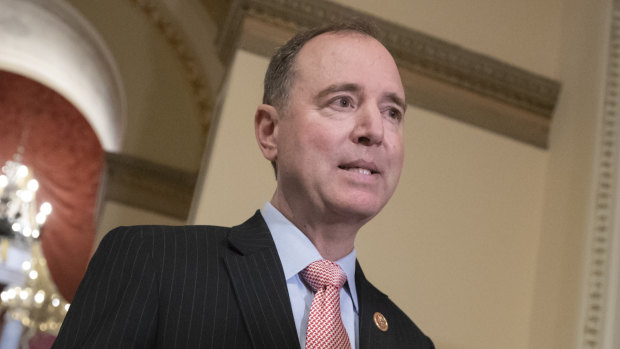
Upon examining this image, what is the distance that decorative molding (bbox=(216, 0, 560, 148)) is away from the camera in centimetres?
426

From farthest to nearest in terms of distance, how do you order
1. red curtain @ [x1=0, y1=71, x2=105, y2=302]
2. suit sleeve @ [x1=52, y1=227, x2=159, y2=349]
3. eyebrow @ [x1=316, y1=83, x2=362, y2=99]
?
1. red curtain @ [x1=0, y1=71, x2=105, y2=302]
2. eyebrow @ [x1=316, y1=83, x2=362, y2=99]
3. suit sleeve @ [x1=52, y1=227, x2=159, y2=349]

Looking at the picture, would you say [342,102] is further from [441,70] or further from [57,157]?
[57,157]

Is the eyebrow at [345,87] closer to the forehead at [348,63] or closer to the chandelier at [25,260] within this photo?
the forehead at [348,63]

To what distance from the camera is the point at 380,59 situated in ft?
5.16

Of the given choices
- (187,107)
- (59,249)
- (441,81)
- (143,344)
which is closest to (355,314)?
(143,344)

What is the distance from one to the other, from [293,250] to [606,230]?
279cm

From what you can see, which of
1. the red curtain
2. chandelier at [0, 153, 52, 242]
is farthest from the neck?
the red curtain

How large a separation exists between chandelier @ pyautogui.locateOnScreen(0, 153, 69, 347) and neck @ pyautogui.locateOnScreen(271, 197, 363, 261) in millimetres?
9869

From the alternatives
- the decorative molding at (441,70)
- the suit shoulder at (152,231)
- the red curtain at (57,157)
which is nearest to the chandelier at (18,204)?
the red curtain at (57,157)

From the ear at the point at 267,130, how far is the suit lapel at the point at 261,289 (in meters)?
0.19

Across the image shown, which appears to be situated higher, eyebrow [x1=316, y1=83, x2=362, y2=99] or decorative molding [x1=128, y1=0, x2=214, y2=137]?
decorative molding [x1=128, y1=0, x2=214, y2=137]

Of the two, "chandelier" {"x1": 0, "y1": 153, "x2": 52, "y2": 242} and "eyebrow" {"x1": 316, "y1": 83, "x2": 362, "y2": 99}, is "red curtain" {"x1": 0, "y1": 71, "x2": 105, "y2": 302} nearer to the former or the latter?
"chandelier" {"x1": 0, "y1": 153, "x2": 52, "y2": 242}

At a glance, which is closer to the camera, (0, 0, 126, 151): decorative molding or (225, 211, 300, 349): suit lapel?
(225, 211, 300, 349): suit lapel

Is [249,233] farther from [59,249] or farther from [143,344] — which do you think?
[59,249]
